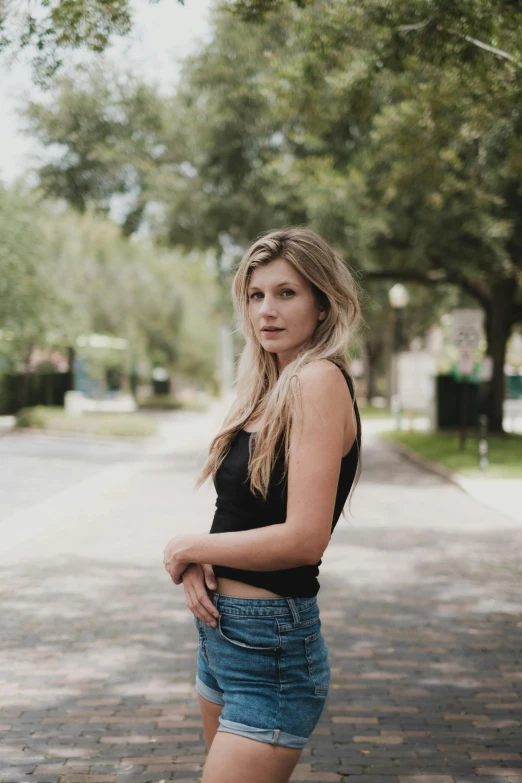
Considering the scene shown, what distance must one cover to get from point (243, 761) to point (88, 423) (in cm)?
2906

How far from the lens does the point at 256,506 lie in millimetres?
2180

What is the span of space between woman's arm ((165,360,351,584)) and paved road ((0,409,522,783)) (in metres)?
0.80

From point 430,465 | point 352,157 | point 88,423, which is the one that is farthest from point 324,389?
point 88,423

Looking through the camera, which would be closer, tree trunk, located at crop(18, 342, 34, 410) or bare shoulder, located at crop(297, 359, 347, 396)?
bare shoulder, located at crop(297, 359, 347, 396)

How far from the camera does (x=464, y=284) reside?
25.0 meters

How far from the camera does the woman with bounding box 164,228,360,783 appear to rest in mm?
2061

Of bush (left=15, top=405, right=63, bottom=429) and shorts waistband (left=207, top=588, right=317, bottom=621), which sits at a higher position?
shorts waistband (left=207, top=588, right=317, bottom=621)

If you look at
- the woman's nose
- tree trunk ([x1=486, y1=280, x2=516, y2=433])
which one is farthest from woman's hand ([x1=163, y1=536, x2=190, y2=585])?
tree trunk ([x1=486, y1=280, x2=516, y2=433])

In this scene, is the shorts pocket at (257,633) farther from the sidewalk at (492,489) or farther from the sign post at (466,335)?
the sign post at (466,335)

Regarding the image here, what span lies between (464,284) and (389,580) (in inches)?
707

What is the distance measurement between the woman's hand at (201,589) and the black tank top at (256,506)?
0.03 m

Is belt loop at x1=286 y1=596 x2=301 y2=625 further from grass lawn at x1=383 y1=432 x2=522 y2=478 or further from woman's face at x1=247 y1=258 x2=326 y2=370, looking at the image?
grass lawn at x1=383 y1=432 x2=522 y2=478

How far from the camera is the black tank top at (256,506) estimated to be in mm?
2158

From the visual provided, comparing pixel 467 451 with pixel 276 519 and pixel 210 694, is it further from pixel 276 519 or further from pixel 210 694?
pixel 276 519
